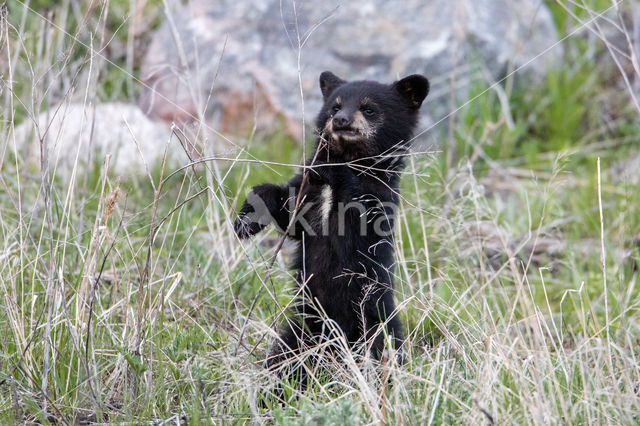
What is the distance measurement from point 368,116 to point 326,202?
67 cm

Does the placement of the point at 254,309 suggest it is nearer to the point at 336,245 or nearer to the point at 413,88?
the point at 336,245

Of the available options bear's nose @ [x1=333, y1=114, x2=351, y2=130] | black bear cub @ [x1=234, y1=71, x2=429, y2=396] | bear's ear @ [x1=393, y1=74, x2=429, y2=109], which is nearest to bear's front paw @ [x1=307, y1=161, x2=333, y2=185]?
black bear cub @ [x1=234, y1=71, x2=429, y2=396]

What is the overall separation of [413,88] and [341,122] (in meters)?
0.60

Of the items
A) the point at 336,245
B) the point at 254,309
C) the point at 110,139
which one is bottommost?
the point at 254,309

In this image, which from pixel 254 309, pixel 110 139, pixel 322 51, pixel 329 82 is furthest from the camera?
pixel 322 51

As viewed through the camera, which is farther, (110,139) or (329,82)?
(110,139)

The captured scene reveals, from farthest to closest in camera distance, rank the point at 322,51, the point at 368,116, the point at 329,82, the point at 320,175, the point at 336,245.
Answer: the point at 322,51 → the point at 329,82 → the point at 368,116 → the point at 336,245 → the point at 320,175

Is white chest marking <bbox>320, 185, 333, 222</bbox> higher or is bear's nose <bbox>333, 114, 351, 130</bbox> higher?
bear's nose <bbox>333, 114, 351, 130</bbox>

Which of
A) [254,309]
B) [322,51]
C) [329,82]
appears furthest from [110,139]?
[322,51]

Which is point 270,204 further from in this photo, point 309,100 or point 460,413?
point 309,100

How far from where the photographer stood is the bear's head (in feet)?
13.0

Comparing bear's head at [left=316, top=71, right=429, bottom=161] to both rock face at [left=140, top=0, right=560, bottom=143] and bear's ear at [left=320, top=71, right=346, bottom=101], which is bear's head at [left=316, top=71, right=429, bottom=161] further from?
rock face at [left=140, top=0, right=560, bottom=143]

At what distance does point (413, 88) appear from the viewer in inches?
169

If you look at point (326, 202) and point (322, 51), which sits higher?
point (322, 51)
